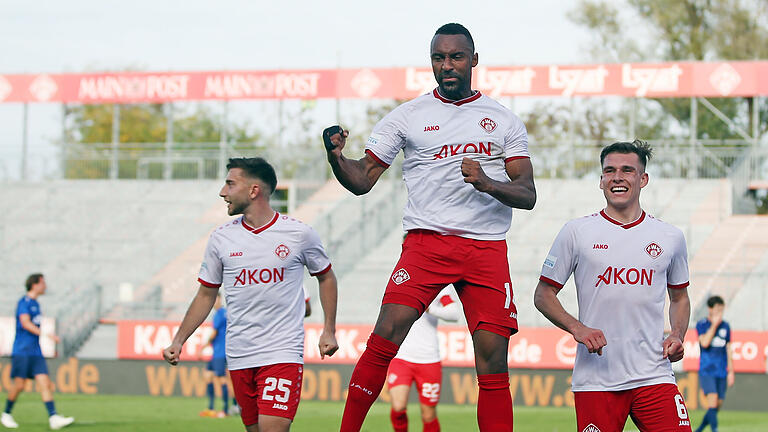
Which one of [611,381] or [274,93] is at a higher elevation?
[274,93]

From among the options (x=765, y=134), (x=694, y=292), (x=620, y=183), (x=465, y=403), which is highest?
(x=765, y=134)

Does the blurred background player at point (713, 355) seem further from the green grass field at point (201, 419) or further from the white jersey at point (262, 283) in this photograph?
the white jersey at point (262, 283)

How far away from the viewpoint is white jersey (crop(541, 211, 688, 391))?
6.23 m

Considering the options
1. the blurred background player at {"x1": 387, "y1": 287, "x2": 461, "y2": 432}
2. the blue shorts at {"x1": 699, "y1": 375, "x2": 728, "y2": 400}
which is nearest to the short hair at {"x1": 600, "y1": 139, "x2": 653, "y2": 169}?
the blurred background player at {"x1": 387, "y1": 287, "x2": 461, "y2": 432}

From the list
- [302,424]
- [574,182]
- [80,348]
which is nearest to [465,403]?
[302,424]

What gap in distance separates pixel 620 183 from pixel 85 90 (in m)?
31.7

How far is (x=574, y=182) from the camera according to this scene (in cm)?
3319

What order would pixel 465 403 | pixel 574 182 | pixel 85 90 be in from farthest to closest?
1. pixel 85 90
2. pixel 574 182
3. pixel 465 403

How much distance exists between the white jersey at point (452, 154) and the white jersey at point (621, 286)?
1.67 feet

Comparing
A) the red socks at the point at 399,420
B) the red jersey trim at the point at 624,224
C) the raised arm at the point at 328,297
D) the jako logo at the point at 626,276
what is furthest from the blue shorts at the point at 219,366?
the jako logo at the point at 626,276

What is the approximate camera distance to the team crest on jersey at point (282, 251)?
7746 mm

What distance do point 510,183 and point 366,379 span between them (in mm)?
1313

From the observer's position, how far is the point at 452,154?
612 centimetres

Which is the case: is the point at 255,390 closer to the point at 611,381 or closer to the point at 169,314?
the point at 611,381
